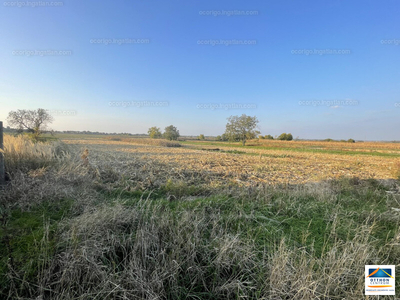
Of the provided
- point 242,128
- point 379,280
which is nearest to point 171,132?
point 242,128

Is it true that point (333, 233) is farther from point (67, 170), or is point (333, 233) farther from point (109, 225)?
point (67, 170)

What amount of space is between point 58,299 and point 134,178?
6933 mm

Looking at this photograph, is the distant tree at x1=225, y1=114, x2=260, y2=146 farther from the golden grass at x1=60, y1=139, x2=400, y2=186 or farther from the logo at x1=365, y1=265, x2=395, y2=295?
the logo at x1=365, y1=265, x2=395, y2=295

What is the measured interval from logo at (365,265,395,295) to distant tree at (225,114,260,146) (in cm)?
5275

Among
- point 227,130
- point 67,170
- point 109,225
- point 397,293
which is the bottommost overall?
point 397,293

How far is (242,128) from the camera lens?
54281 millimetres

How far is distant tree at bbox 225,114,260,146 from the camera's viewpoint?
53.7 m

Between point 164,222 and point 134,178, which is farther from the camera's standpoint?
point 134,178

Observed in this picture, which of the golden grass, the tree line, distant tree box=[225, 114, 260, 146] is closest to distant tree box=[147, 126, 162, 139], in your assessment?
the tree line

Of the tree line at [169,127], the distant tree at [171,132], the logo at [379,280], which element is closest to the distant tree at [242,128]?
the tree line at [169,127]

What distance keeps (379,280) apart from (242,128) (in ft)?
176

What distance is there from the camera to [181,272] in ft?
7.89

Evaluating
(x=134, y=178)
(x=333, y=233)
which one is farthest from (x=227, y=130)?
(x=333, y=233)

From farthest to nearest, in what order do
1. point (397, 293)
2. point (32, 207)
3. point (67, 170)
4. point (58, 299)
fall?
point (67, 170), point (32, 207), point (397, 293), point (58, 299)
